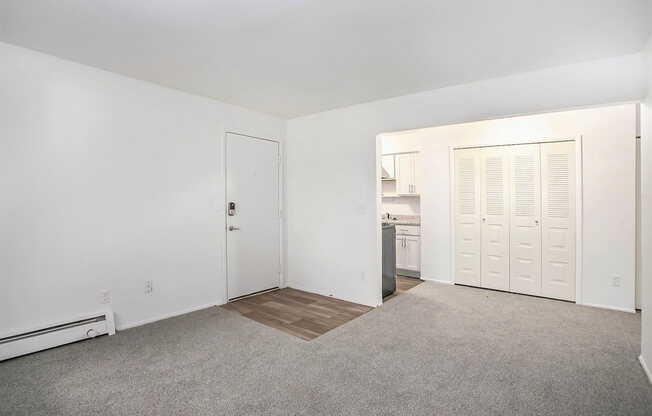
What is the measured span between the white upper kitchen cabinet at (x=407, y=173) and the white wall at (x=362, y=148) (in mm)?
639

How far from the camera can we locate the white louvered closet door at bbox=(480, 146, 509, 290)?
448cm

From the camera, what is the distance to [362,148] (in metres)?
4.11

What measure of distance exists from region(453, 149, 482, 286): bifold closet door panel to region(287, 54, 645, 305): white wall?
0.70ft

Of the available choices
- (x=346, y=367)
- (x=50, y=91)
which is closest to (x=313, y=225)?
(x=346, y=367)

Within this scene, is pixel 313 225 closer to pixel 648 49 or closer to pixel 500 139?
pixel 500 139

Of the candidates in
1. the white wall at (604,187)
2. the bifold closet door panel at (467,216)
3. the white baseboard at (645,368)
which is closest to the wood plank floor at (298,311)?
the bifold closet door panel at (467,216)

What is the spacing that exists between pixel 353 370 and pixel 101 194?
2736 mm

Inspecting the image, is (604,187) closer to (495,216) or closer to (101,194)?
(495,216)

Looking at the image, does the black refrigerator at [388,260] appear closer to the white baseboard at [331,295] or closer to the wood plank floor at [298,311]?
the white baseboard at [331,295]

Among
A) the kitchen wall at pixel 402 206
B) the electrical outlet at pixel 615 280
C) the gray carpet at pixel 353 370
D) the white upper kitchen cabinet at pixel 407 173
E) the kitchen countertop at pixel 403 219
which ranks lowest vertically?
the gray carpet at pixel 353 370

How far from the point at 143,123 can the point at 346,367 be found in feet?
9.92

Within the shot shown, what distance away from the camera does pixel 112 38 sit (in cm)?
242

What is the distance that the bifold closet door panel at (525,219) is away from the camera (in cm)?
426

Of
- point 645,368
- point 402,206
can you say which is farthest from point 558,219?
point 402,206
